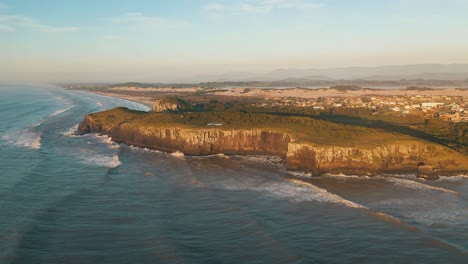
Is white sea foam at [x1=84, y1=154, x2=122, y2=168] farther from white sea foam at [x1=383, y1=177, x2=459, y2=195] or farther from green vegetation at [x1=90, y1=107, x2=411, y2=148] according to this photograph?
white sea foam at [x1=383, y1=177, x2=459, y2=195]

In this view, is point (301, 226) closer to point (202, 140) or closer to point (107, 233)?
point (107, 233)

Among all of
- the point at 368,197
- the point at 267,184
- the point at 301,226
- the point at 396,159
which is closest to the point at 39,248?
the point at 301,226

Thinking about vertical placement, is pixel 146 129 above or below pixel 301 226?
above

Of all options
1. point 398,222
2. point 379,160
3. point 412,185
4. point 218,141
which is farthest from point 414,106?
point 398,222

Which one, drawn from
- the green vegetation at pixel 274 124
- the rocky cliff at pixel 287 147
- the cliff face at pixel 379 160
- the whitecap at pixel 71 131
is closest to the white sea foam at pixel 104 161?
the rocky cliff at pixel 287 147

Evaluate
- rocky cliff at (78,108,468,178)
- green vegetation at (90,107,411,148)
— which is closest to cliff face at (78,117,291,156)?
rocky cliff at (78,108,468,178)

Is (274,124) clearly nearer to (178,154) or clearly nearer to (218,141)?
(218,141)
